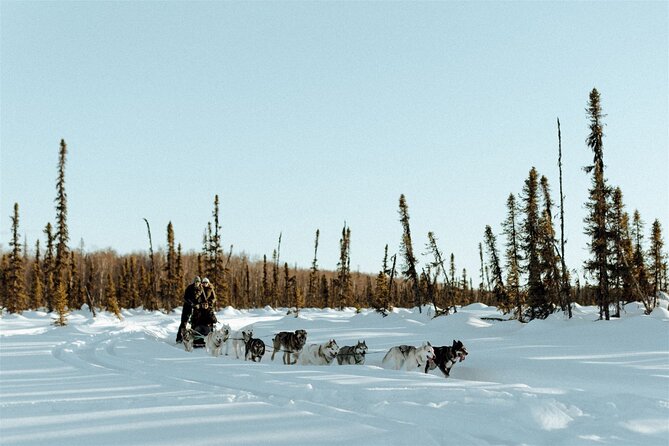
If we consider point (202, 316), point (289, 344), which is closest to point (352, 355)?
point (289, 344)

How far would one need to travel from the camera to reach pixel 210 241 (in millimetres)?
52938

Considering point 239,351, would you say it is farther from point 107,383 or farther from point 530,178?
point 530,178

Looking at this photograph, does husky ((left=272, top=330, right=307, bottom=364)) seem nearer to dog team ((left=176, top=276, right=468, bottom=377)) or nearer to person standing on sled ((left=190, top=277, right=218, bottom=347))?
dog team ((left=176, top=276, right=468, bottom=377))

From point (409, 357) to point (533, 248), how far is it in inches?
1068

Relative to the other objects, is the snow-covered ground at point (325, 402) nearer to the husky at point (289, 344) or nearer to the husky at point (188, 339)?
the husky at point (289, 344)

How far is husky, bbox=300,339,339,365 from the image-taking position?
32.3 ft

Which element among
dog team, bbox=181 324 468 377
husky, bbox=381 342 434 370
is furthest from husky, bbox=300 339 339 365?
husky, bbox=381 342 434 370

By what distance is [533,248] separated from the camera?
110 ft

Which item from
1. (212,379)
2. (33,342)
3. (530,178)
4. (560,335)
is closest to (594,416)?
(212,379)

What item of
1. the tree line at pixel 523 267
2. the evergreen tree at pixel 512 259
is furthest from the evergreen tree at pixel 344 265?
the evergreen tree at pixel 512 259

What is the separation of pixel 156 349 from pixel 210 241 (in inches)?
1670

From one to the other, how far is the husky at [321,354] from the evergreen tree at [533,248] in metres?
24.1

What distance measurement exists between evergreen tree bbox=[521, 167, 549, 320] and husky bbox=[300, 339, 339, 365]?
950 inches

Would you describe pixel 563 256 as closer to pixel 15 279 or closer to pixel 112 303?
pixel 112 303
